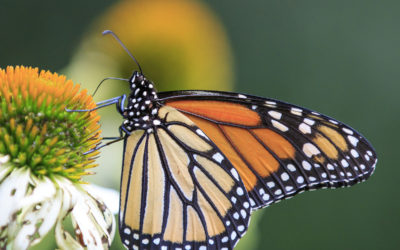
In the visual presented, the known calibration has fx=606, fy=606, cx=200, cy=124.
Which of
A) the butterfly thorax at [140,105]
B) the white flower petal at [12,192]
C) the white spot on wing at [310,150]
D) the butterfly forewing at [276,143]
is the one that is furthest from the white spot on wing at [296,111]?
the white flower petal at [12,192]

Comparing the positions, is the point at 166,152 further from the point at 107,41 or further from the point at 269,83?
the point at 269,83

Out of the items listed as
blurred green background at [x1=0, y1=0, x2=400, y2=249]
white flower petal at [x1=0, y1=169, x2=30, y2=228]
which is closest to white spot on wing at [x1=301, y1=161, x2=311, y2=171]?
white flower petal at [x1=0, y1=169, x2=30, y2=228]

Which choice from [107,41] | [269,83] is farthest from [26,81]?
[269,83]

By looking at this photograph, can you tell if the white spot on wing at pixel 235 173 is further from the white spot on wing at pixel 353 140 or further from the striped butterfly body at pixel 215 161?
the white spot on wing at pixel 353 140

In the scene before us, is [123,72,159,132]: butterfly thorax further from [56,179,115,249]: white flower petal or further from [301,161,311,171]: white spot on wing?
[301,161,311,171]: white spot on wing

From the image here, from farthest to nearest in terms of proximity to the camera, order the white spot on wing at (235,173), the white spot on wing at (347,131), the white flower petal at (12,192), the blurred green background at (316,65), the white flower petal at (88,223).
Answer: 1. the blurred green background at (316,65)
2. the white spot on wing at (235,173)
3. the white spot on wing at (347,131)
4. the white flower petal at (88,223)
5. the white flower petal at (12,192)

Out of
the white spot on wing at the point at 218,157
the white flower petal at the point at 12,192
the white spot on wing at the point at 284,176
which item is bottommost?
the white flower petal at the point at 12,192

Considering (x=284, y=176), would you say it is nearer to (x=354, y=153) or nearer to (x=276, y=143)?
(x=276, y=143)
